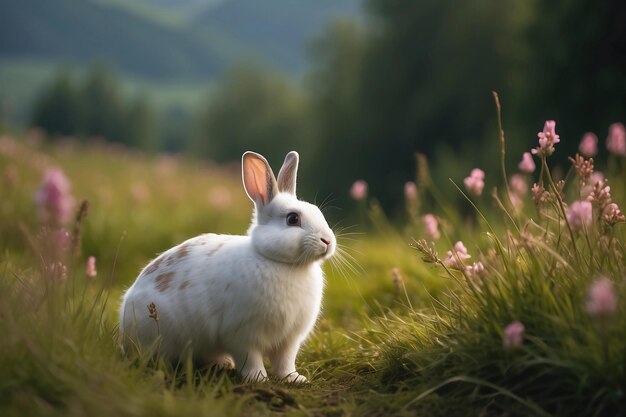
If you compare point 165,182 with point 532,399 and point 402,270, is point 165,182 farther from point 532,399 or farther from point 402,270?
point 532,399

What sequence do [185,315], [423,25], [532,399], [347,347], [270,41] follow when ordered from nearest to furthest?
1. [532,399]
2. [185,315]
3. [347,347]
4. [423,25]
5. [270,41]

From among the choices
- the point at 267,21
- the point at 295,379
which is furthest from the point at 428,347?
the point at 267,21

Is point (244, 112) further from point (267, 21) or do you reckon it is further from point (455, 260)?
point (267, 21)

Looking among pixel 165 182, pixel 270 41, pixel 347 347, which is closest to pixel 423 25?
pixel 165 182

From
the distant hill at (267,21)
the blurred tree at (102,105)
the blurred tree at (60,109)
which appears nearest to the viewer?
the blurred tree at (60,109)

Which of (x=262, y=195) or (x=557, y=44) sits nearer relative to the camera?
(x=262, y=195)

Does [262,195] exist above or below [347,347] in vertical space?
→ above

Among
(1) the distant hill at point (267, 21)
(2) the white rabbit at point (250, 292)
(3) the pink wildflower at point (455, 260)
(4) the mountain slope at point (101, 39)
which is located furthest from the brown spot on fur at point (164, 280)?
(1) the distant hill at point (267, 21)

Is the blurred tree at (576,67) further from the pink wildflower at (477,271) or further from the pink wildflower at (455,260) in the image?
the pink wildflower at (477,271)
